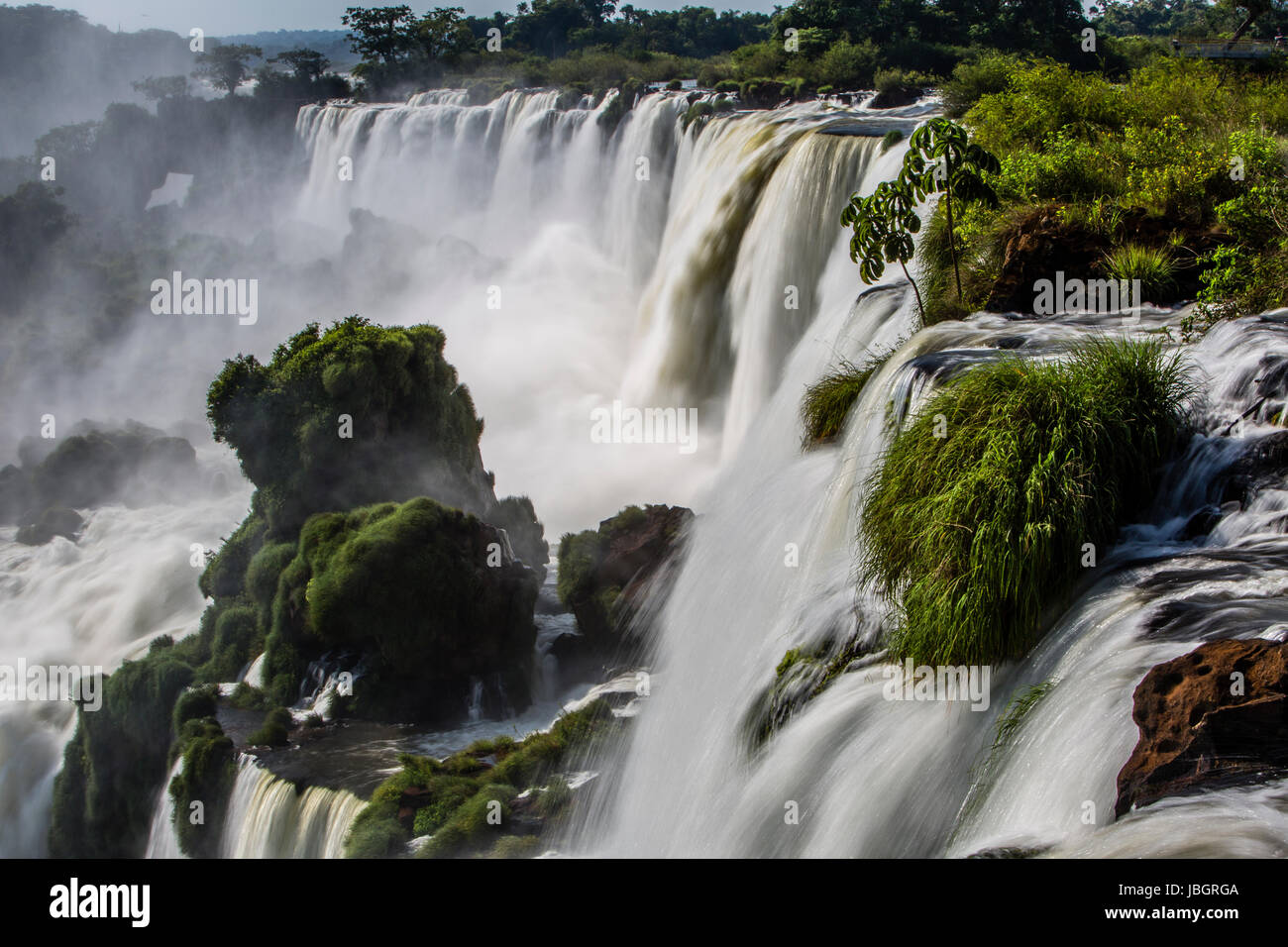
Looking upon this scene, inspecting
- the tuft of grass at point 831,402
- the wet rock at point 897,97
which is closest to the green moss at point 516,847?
the tuft of grass at point 831,402

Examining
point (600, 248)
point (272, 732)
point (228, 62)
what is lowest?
point (272, 732)

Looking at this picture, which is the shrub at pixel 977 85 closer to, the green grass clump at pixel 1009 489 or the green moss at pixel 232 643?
the green grass clump at pixel 1009 489

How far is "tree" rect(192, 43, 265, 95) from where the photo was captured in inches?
2245

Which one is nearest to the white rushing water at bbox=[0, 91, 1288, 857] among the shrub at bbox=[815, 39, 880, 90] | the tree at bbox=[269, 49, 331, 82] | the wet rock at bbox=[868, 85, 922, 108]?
the wet rock at bbox=[868, 85, 922, 108]

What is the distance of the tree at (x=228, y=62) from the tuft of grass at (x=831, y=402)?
55.6 meters

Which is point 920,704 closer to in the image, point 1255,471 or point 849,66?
Result: point 1255,471

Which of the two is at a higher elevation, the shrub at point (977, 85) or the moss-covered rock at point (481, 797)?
the shrub at point (977, 85)

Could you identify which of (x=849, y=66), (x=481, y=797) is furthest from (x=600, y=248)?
(x=481, y=797)

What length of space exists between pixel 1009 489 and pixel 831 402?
3.82 meters

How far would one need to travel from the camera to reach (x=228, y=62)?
5741cm

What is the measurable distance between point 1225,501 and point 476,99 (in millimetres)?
41427

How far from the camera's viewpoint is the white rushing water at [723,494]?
15.7ft

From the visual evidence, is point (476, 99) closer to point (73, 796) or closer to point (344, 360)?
point (344, 360)
